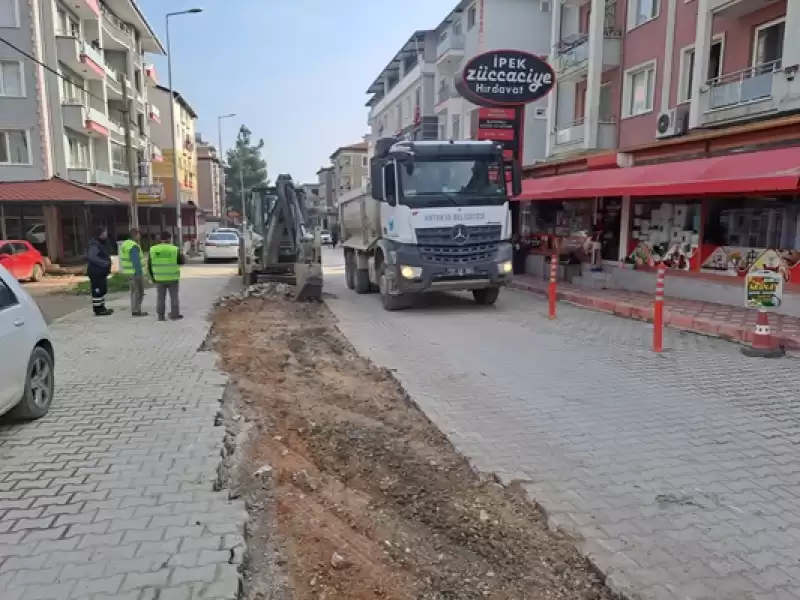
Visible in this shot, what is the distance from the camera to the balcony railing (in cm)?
1307

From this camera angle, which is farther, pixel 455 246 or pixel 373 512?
pixel 455 246

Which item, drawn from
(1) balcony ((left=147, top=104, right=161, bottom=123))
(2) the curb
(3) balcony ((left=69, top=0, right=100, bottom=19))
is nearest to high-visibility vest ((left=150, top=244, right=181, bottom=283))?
(2) the curb

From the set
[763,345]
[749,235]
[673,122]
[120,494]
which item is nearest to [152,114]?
[673,122]

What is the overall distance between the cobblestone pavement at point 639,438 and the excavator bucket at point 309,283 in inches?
171

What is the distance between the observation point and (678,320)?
10539 mm

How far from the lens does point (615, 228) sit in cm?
1597

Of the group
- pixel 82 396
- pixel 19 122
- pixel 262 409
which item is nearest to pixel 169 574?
pixel 262 409

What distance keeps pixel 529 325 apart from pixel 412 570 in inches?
321

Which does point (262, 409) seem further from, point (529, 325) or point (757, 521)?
point (529, 325)

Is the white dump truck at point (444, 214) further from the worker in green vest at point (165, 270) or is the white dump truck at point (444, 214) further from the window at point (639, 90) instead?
the window at point (639, 90)

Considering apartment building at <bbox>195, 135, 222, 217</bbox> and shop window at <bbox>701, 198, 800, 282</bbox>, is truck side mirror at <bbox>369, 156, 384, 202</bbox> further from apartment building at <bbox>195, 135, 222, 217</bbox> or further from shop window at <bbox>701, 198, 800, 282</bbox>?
apartment building at <bbox>195, 135, 222, 217</bbox>

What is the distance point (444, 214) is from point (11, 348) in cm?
830

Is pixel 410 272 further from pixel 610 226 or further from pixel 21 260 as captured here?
pixel 21 260

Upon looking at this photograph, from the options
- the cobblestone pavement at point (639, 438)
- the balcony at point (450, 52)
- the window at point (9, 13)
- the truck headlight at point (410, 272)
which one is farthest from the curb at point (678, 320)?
the balcony at point (450, 52)
